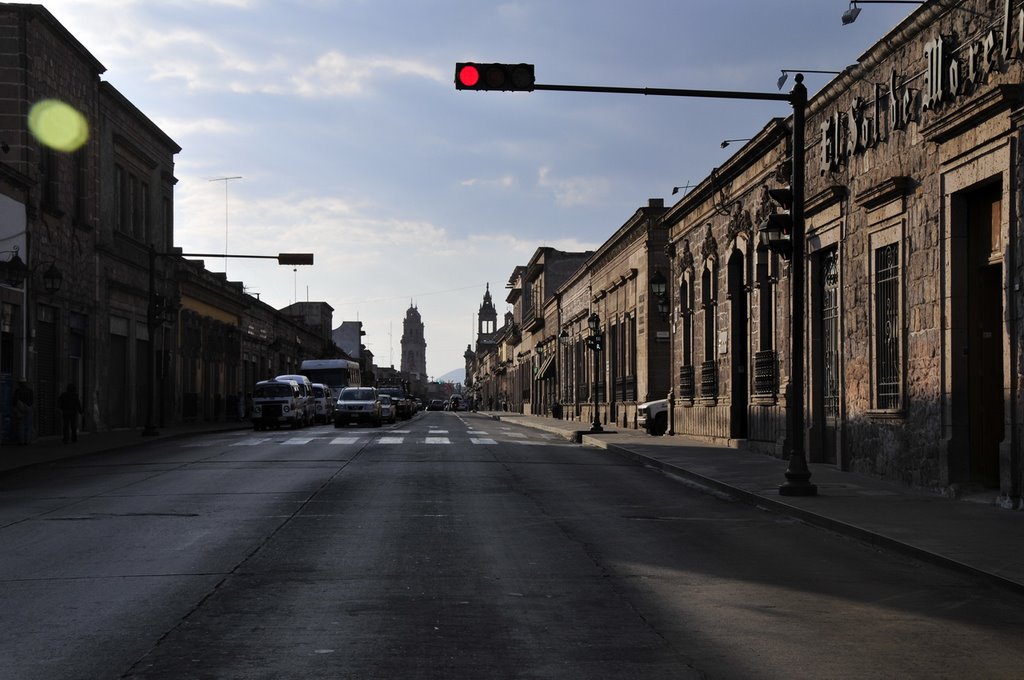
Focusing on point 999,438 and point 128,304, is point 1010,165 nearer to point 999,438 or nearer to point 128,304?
point 999,438

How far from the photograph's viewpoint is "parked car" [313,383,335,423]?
180 feet

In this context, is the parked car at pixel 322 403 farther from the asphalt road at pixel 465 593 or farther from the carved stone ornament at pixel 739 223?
the asphalt road at pixel 465 593

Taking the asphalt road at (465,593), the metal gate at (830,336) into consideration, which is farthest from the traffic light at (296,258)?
the asphalt road at (465,593)

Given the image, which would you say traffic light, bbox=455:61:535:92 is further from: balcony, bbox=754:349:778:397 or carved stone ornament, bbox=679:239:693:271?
carved stone ornament, bbox=679:239:693:271

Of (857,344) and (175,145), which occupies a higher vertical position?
(175,145)

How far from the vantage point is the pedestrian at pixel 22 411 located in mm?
29016

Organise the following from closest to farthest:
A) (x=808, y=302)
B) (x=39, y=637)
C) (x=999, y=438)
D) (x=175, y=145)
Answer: (x=39, y=637) → (x=999, y=438) → (x=808, y=302) → (x=175, y=145)

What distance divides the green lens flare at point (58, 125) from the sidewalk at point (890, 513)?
72.0ft

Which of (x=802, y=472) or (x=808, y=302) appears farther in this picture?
(x=808, y=302)

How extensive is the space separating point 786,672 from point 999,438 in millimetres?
10284

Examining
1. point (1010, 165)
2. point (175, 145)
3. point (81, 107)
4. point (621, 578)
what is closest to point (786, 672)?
point (621, 578)

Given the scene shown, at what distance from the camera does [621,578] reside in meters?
9.37

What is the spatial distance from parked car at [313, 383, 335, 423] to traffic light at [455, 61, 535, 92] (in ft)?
131

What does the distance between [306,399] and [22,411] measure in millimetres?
21467
